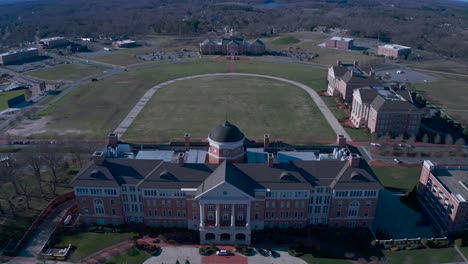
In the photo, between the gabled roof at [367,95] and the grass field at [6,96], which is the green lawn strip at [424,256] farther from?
the grass field at [6,96]

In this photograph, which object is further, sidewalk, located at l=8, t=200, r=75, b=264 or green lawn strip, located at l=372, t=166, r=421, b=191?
green lawn strip, located at l=372, t=166, r=421, b=191

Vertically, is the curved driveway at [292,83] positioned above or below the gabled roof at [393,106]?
below

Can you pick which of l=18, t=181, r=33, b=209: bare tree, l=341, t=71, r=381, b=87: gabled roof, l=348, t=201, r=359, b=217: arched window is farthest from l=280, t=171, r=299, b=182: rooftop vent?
l=341, t=71, r=381, b=87: gabled roof

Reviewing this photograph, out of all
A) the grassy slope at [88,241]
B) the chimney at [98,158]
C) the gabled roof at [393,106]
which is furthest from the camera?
the gabled roof at [393,106]

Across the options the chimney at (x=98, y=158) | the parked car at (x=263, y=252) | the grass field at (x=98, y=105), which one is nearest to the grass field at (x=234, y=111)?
the grass field at (x=98, y=105)

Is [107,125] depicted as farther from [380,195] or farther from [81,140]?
[380,195]

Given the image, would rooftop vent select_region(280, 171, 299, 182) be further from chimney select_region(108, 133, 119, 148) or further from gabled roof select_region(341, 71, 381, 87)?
gabled roof select_region(341, 71, 381, 87)

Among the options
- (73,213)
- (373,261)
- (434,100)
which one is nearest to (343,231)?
(373,261)
